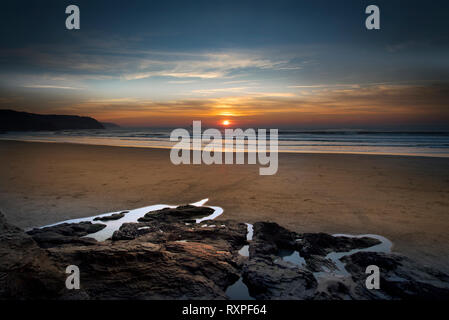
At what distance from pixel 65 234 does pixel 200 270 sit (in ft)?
9.37

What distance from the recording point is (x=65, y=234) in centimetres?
471

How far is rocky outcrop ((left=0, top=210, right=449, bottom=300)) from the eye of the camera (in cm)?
283

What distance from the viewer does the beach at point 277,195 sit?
208 inches

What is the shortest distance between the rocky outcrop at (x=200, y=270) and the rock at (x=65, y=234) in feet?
0.07

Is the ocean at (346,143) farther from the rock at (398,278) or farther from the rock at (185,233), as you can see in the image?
the rock at (398,278)

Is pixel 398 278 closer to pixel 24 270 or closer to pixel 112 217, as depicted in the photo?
pixel 24 270

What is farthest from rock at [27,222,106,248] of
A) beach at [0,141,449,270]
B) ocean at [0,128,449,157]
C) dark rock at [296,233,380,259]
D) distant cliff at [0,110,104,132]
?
distant cliff at [0,110,104,132]

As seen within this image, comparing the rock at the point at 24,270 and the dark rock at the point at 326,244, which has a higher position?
the rock at the point at 24,270

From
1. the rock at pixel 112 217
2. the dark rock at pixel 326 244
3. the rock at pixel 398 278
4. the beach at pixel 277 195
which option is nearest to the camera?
the rock at pixel 398 278

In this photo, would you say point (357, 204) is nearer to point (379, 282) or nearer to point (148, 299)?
point (379, 282)

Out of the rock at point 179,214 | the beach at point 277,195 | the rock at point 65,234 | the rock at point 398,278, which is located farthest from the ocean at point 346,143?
the rock at point 65,234

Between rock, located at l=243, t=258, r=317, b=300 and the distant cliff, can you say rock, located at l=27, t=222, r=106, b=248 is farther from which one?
the distant cliff

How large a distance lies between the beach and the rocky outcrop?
0.97 metres
